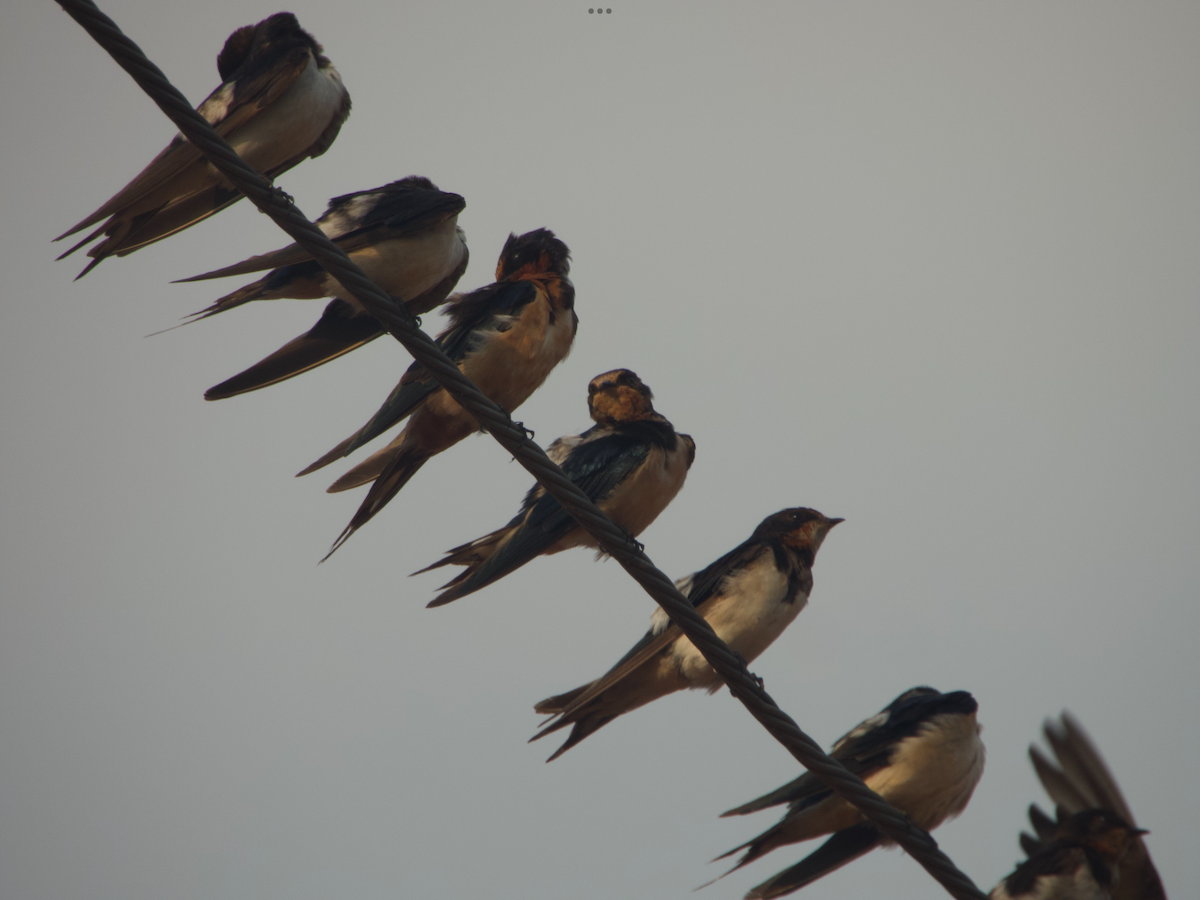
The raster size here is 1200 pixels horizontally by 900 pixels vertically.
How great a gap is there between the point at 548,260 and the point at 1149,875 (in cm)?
417

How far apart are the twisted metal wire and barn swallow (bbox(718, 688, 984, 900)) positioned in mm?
883

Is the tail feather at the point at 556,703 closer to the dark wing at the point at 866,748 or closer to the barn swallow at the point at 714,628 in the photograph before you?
the barn swallow at the point at 714,628

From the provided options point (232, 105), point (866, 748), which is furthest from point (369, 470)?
point (866, 748)

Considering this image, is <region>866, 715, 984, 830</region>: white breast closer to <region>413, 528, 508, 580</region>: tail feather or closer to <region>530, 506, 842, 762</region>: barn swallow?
<region>530, 506, 842, 762</region>: barn swallow

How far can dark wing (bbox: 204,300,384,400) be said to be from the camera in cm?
444

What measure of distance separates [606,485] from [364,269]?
55.2 inches

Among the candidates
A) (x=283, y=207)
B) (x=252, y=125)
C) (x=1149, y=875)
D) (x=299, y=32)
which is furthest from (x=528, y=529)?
(x=1149, y=875)

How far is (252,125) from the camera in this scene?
16.4 ft

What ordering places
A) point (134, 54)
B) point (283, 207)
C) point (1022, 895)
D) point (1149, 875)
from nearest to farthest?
1. point (134, 54)
2. point (283, 207)
3. point (1022, 895)
4. point (1149, 875)

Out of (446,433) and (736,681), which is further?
(446,433)

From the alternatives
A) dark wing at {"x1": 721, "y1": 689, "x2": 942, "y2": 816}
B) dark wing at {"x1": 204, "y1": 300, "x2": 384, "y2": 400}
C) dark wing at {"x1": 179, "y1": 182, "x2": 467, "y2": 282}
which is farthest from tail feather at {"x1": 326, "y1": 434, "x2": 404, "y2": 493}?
dark wing at {"x1": 721, "y1": 689, "x2": 942, "y2": 816}

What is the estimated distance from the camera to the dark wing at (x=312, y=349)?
14.6ft

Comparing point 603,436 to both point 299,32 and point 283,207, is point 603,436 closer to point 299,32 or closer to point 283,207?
point 283,207

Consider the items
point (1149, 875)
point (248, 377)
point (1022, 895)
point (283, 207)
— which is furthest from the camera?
point (1149, 875)
